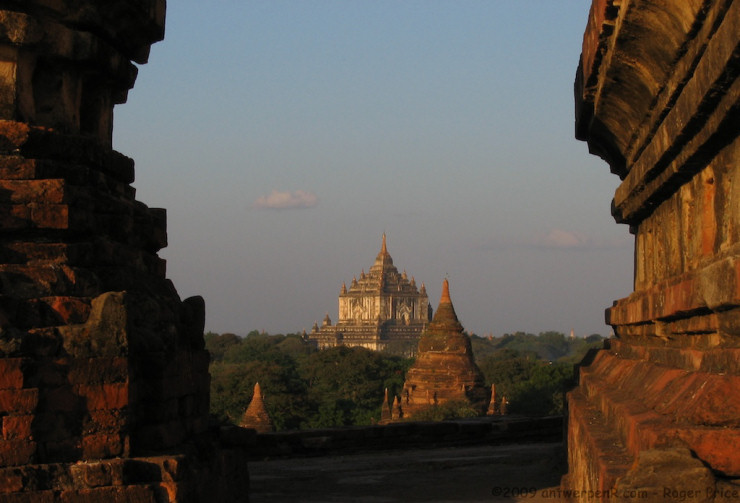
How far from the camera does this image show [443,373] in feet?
145

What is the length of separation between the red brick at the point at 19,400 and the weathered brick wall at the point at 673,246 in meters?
1.99

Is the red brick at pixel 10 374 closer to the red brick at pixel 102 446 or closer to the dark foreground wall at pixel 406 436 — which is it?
the red brick at pixel 102 446

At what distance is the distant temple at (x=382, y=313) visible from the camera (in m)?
108

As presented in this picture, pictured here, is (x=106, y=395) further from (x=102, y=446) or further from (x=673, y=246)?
(x=673, y=246)

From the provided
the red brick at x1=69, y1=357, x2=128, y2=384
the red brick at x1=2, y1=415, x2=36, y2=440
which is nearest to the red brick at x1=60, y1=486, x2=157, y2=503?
the red brick at x1=2, y1=415, x2=36, y2=440

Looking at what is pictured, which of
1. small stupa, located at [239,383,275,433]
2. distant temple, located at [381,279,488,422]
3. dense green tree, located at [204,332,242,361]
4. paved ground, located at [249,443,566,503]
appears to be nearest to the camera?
paved ground, located at [249,443,566,503]

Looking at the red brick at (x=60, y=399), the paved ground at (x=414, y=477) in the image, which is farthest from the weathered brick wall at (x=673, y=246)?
the red brick at (x=60, y=399)

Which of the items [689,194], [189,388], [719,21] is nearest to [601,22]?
[689,194]

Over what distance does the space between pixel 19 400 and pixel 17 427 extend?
10 centimetres

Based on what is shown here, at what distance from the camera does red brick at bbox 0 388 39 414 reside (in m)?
3.94

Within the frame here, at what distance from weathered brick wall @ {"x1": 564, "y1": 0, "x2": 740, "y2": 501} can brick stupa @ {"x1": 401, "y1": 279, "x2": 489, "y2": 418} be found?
38.2 metres

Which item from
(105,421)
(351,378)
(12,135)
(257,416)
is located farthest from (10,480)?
(351,378)

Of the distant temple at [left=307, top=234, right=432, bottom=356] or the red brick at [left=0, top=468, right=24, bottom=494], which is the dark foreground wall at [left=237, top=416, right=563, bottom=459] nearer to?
the red brick at [left=0, top=468, right=24, bottom=494]

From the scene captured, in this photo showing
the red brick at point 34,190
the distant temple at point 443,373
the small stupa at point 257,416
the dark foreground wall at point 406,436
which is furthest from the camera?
the distant temple at point 443,373
